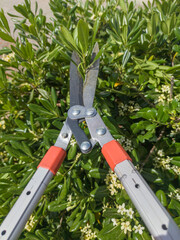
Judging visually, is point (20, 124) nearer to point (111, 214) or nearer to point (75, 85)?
point (75, 85)

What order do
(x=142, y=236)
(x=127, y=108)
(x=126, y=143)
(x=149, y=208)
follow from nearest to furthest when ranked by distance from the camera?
(x=149, y=208)
(x=142, y=236)
(x=126, y=143)
(x=127, y=108)

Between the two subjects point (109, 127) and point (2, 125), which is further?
point (2, 125)

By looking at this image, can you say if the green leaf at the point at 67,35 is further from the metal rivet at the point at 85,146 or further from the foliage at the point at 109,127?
the metal rivet at the point at 85,146

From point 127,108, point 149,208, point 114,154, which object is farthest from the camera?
point 127,108

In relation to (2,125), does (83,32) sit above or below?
above

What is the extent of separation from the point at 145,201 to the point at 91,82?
0.51 meters

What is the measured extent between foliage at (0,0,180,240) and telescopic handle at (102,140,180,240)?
0.29 metres

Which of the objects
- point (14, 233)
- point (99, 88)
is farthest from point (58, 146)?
point (99, 88)

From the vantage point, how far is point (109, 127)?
2.96 feet

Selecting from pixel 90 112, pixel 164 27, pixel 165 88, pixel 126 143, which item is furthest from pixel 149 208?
pixel 164 27

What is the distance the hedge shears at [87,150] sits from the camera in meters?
0.46

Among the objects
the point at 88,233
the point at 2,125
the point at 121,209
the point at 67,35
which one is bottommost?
the point at 88,233

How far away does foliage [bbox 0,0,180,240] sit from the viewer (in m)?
0.85

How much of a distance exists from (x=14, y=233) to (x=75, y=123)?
40 cm
